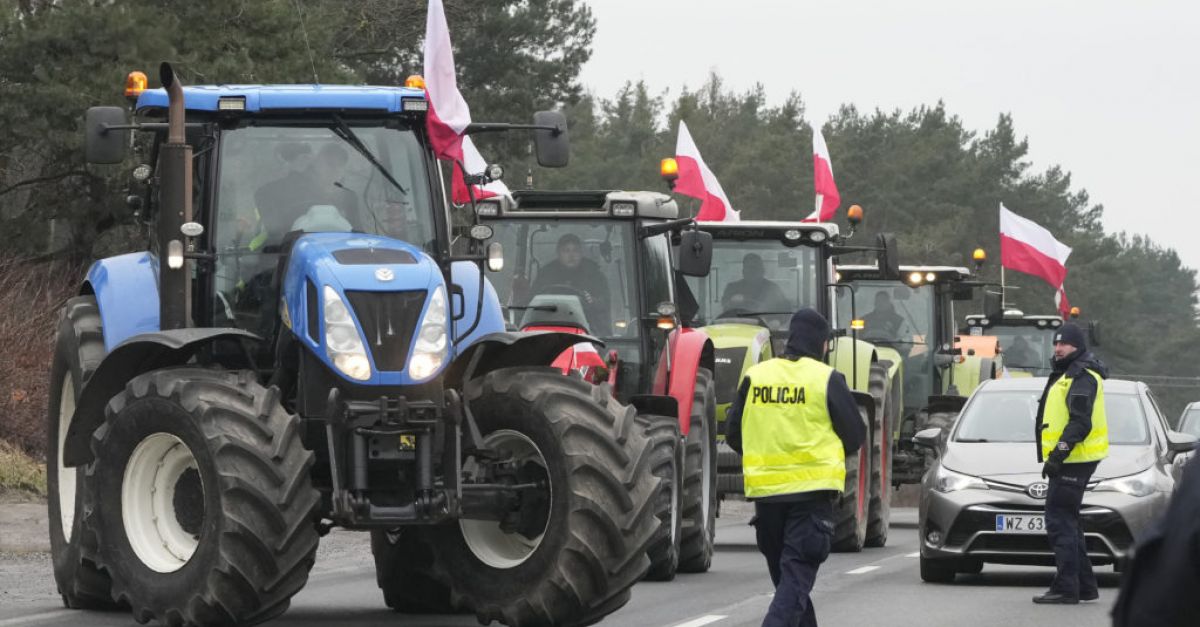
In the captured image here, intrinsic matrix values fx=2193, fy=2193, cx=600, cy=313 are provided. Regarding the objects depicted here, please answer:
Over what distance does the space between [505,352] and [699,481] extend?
5159 millimetres

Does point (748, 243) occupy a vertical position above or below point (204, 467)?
above

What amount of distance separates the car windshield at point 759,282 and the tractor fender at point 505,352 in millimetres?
8930

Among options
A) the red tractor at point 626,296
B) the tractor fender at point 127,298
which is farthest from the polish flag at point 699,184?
the tractor fender at point 127,298

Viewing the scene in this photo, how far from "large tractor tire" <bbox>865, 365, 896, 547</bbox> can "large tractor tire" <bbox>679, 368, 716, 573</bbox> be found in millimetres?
4358

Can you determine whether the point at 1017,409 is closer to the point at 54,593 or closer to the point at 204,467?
the point at 54,593

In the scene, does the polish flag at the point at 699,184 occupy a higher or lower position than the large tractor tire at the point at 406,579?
higher

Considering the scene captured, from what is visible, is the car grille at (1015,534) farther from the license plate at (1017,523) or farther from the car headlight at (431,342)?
the car headlight at (431,342)

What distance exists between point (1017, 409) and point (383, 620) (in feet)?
22.4

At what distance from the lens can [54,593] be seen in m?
13.2

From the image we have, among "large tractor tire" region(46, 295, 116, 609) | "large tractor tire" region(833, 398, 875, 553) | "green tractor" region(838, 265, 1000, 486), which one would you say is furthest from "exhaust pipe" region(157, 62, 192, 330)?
"green tractor" region(838, 265, 1000, 486)

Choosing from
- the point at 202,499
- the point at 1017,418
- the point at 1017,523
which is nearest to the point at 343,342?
the point at 202,499

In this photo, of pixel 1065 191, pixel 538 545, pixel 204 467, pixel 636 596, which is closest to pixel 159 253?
pixel 204 467

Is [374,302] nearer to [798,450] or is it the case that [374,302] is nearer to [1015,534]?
[798,450]

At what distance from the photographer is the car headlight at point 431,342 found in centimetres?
1020
